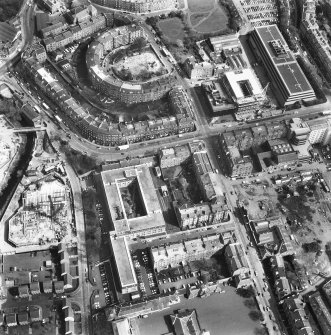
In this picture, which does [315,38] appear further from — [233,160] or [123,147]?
[123,147]

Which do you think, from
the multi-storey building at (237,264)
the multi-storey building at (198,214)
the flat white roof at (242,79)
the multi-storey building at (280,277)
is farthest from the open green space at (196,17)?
the multi-storey building at (280,277)

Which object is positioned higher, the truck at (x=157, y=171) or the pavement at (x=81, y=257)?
the truck at (x=157, y=171)

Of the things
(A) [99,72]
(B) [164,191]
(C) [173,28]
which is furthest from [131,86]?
(B) [164,191]

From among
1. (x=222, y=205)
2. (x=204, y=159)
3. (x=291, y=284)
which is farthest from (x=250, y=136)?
(x=291, y=284)

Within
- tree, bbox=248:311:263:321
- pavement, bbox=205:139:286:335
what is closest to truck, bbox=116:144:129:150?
pavement, bbox=205:139:286:335

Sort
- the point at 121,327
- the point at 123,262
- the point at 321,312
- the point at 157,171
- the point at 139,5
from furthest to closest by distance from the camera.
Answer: the point at 139,5 < the point at 157,171 < the point at 123,262 < the point at 321,312 < the point at 121,327

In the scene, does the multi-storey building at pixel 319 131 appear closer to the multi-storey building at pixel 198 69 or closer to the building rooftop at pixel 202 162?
the building rooftop at pixel 202 162

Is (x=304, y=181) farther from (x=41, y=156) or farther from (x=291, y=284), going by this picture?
(x=41, y=156)
